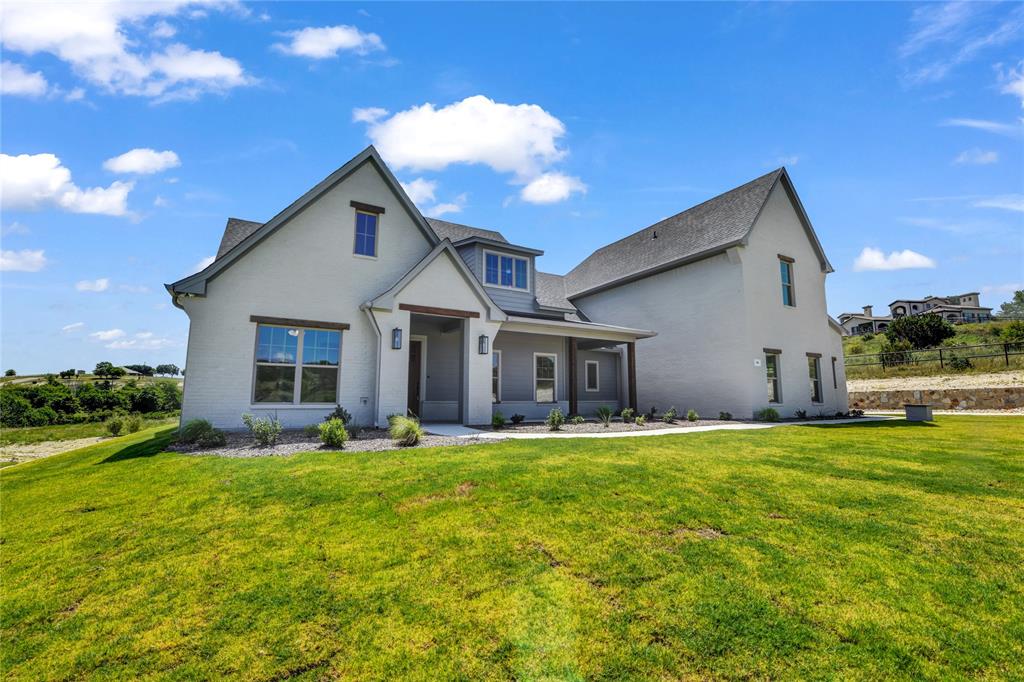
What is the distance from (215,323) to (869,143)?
17.8 m

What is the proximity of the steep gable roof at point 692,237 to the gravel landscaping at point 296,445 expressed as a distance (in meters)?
13.9

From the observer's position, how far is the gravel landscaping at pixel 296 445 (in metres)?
8.60

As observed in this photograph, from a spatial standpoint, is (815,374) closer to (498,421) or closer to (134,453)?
Answer: (498,421)

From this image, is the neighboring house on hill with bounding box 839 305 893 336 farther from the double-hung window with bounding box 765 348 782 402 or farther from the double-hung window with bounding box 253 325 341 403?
the double-hung window with bounding box 253 325 341 403

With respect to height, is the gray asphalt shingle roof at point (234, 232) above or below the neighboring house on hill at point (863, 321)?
below

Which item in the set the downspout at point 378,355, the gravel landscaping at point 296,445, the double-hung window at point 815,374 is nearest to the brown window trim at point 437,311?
the downspout at point 378,355

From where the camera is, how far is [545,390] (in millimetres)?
18578

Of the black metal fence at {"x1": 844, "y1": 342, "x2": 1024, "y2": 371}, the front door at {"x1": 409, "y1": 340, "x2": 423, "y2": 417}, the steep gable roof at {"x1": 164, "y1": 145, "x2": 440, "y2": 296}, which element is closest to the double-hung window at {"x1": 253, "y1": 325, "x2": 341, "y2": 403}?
the steep gable roof at {"x1": 164, "y1": 145, "x2": 440, "y2": 296}

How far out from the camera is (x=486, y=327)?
1431 centimetres

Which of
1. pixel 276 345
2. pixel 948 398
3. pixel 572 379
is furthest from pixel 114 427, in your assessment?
pixel 948 398

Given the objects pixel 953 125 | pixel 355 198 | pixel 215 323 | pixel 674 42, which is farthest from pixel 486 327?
pixel 953 125

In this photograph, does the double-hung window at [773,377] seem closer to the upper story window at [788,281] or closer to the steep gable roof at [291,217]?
the upper story window at [788,281]

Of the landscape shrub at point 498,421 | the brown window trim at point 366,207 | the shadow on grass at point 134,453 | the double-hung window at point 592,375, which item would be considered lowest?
the shadow on grass at point 134,453

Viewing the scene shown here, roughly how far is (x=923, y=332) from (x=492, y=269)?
43818mm
